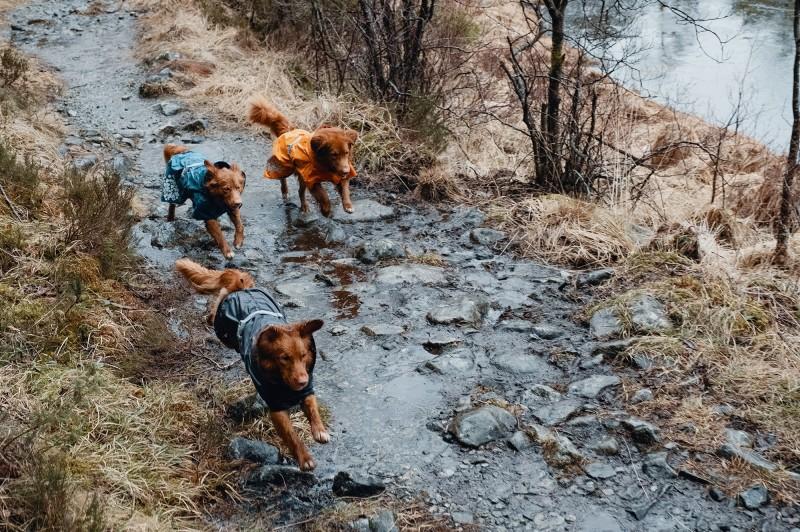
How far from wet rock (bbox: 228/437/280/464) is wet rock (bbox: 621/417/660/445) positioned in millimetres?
1990

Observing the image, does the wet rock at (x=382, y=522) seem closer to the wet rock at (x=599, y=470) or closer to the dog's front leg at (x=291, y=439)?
the dog's front leg at (x=291, y=439)

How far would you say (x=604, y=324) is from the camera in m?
5.28

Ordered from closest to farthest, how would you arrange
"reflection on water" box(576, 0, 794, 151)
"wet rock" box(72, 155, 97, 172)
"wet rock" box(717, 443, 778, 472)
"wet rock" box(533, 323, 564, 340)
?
"wet rock" box(717, 443, 778, 472) → "wet rock" box(533, 323, 564, 340) → "wet rock" box(72, 155, 97, 172) → "reflection on water" box(576, 0, 794, 151)

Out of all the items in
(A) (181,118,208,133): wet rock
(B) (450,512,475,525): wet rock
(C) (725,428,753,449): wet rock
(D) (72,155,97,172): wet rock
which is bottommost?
(C) (725,428,753,449): wet rock

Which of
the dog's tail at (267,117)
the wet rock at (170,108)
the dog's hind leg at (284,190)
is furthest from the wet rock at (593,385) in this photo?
the wet rock at (170,108)

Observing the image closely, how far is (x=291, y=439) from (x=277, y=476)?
210 millimetres

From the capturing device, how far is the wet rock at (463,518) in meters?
3.63

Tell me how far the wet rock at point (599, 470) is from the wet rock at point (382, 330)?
5.93ft

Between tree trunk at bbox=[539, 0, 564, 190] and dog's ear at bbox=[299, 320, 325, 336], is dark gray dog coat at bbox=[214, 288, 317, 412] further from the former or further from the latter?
tree trunk at bbox=[539, 0, 564, 190]

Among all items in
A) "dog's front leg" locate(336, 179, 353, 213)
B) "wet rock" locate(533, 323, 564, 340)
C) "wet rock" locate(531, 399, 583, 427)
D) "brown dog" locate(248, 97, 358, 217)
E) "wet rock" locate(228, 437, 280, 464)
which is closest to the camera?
"wet rock" locate(228, 437, 280, 464)

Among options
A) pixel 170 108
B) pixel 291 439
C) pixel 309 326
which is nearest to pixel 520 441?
pixel 291 439

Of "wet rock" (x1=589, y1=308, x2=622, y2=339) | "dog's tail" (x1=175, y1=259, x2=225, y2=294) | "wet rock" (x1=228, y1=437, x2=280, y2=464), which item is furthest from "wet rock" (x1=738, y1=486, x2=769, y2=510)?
"dog's tail" (x1=175, y1=259, x2=225, y2=294)

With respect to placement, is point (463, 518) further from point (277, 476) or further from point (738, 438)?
point (738, 438)

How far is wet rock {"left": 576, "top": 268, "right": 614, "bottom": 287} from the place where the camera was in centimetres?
599
